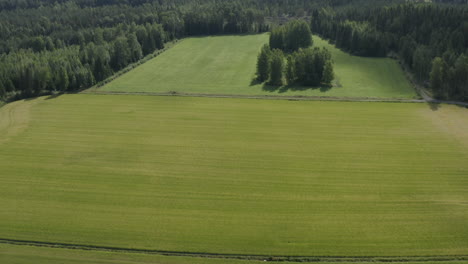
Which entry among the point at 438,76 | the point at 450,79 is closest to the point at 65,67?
the point at 438,76

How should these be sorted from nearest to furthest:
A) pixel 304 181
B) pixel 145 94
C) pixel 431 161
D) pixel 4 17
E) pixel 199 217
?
pixel 199 217, pixel 304 181, pixel 431 161, pixel 145 94, pixel 4 17

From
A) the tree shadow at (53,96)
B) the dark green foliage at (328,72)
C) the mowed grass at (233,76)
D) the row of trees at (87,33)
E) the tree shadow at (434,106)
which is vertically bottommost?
the tree shadow at (53,96)

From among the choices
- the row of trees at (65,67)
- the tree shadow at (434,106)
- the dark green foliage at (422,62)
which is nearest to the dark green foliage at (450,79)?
the tree shadow at (434,106)

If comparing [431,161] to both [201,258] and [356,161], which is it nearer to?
[356,161]

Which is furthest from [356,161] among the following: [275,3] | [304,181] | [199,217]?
[275,3]

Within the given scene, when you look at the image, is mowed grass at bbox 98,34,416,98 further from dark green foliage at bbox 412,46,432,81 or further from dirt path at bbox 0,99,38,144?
dirt path at bbox 0,99,38,144

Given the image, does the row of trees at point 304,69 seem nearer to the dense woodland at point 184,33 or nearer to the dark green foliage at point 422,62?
the dense woodland at point 184,33
